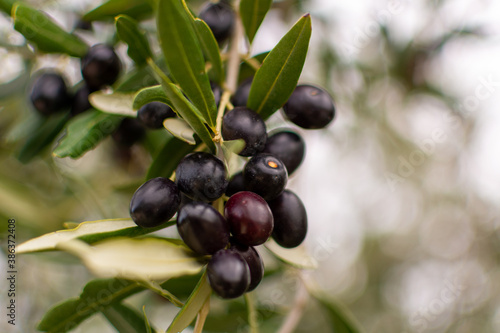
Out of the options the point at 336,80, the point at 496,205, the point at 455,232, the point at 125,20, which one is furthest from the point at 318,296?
the point at 455,232

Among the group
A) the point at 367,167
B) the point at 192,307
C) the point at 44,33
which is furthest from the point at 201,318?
the point at 367,167

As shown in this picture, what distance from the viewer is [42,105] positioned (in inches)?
53.5

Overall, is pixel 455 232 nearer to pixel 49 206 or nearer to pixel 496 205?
pixel 496 205

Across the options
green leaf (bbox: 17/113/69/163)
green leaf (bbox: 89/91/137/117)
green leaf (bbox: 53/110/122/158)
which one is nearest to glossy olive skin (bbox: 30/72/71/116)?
green leaf (bbox: 17/113/69/163)

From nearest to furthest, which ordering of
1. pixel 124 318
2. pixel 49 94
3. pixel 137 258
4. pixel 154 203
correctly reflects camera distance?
pixel 137 258
pixel 154 203
pixel 124 318
pixel 49 94

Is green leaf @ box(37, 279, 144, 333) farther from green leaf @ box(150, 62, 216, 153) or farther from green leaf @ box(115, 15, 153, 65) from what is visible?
green leaf @ box(115, 15, 153, 65)

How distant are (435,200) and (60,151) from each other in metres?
3.91

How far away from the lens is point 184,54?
0.88 meters

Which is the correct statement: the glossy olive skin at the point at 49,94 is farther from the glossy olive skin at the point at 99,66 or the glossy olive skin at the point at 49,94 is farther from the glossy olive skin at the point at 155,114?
the glossy olive skin at the point at 155,114

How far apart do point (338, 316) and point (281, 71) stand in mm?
1063

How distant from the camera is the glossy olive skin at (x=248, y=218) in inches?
33.1

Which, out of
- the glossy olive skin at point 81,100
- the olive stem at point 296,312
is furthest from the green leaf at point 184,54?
the olive stem at point 296,312

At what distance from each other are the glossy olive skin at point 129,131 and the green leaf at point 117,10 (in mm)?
368

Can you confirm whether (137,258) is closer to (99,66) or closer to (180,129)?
(180,129)
